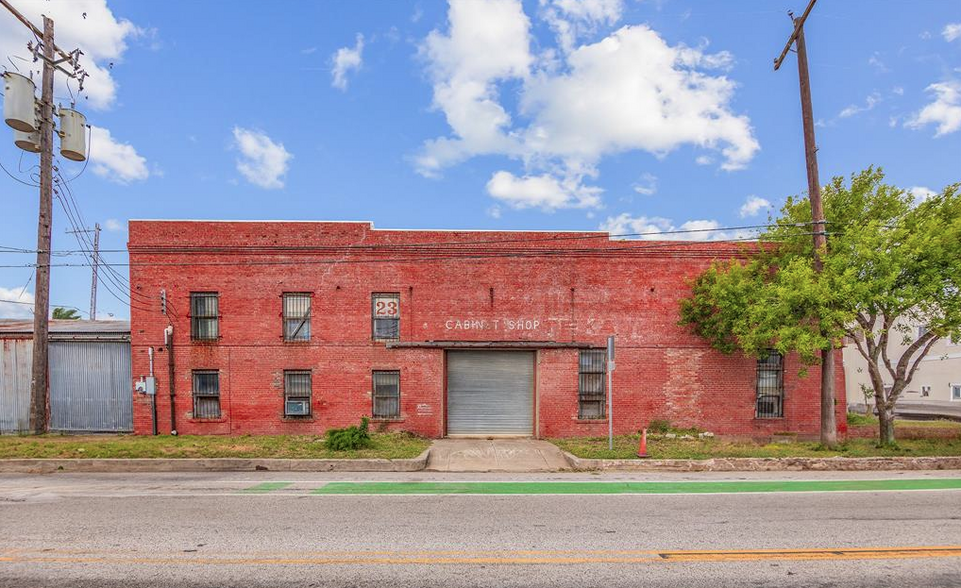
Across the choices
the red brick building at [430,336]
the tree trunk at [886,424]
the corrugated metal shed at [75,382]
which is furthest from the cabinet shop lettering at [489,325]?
the corrugated metal shed at [75,382]

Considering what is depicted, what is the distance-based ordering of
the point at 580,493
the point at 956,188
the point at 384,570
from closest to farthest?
the point at 384,570 < the point at 580,493 < the point at 956,188

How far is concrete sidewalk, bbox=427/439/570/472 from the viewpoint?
1149 cm

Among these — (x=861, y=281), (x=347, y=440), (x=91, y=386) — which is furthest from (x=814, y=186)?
(x=91, y=386)

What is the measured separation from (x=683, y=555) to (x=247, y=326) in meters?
14.3

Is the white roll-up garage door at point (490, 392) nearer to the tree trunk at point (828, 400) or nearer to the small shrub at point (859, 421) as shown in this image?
the tree trunk at point (828, 400)

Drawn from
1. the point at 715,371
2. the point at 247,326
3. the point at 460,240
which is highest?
the point at 460,240

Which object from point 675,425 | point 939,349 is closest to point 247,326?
point 675,425

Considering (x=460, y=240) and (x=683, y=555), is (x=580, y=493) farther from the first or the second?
(x=460, y=240)

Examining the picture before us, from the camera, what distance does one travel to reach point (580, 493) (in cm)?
895

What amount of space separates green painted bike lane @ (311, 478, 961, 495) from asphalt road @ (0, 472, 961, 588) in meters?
0.33

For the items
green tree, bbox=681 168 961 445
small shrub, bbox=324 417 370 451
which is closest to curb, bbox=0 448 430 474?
small shrub, bbox=324 417 370 451

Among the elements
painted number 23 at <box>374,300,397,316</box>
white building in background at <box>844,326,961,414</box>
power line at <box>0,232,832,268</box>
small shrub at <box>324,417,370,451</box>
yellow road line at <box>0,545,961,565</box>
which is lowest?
white building in background at <box>844,326,961,414</box>

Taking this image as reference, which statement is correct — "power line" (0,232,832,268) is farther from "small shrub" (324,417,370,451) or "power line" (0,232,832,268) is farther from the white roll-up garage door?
"small shrub" (324,417,370,451)

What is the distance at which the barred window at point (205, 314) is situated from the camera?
16047mm
